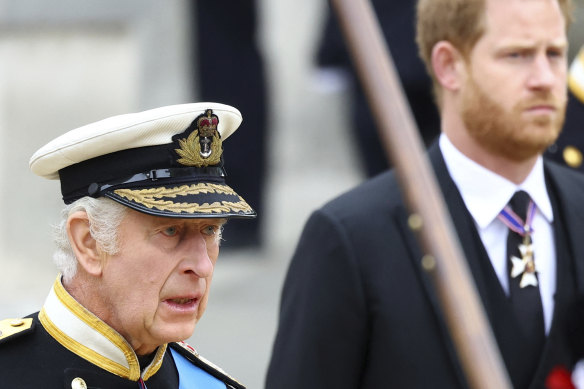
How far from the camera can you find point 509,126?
12.0 ft

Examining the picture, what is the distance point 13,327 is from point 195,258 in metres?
0.40

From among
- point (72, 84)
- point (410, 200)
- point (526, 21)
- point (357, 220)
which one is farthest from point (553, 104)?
point (72, 84)

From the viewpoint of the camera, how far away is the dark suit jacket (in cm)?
350

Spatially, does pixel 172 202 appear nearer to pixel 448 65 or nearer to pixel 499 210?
pixel 499 210

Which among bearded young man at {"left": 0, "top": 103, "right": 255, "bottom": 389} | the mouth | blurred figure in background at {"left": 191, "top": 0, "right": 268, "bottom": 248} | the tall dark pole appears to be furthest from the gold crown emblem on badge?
blurred figure in background at {"left": 191, "top": 0, "right": 268, "bottom": 248}

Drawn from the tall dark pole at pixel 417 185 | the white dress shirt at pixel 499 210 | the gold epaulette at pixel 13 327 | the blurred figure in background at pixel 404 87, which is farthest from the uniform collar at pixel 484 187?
the blurred figure in background at pixel 404 87

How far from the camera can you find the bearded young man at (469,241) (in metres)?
3.52

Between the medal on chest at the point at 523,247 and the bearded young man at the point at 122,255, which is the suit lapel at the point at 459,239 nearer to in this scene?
the medal on chest at the point at 523,247

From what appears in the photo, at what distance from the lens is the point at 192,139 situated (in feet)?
10.1

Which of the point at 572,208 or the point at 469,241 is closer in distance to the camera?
the point at 469,241

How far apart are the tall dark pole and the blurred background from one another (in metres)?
4.93

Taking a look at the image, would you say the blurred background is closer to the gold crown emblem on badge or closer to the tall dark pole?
the gold crown emblem on badge

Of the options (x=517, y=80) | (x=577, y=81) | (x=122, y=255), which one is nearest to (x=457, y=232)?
(x=517, y=80)

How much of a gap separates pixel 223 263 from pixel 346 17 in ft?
22.7
